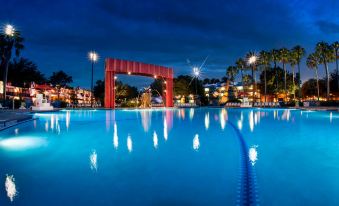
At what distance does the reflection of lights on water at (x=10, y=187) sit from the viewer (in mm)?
3883

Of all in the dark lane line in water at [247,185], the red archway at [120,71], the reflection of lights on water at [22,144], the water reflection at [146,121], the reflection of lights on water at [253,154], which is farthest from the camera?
the red archway at [120,71]

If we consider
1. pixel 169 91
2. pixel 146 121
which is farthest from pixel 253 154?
pixel 169 91

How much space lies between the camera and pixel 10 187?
4246mm

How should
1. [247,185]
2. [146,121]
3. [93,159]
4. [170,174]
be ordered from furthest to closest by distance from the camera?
[146,121]
[93,159]
[170,174]
[247,185]

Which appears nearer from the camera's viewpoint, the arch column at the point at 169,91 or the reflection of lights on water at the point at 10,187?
the reflection of lights on water at the point at 10,187

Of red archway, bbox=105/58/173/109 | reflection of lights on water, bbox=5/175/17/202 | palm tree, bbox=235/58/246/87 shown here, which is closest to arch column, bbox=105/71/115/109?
red archway, bbox=105/58/173/109

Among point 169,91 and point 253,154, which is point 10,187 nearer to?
point 253,154

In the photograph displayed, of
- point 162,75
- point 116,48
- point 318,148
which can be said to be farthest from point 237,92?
point 318,148

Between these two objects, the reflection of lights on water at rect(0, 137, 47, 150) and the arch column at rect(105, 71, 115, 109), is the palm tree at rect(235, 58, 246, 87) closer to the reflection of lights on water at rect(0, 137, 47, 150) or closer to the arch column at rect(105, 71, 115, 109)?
the arch column at rect(105, 71, 115, 109)

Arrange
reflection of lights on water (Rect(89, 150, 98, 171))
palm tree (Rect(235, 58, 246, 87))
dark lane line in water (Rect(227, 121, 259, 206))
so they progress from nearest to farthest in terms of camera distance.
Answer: dark lane line in water (Rect(227, 121, 259, 206)) → reflection of lights on water (Rect(89, 150, 98, 171)) → palm tree (Rect(235, 58, 246, 87))

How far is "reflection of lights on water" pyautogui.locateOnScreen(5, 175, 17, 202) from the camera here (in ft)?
12.7

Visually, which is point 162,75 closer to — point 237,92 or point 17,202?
point 17,202

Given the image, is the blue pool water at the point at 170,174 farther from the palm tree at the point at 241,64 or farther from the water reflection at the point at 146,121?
the palm tree at the point at 241,64

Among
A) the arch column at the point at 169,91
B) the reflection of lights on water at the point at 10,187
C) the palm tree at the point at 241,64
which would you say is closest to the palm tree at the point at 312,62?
the palm tree at the point at 241,64
